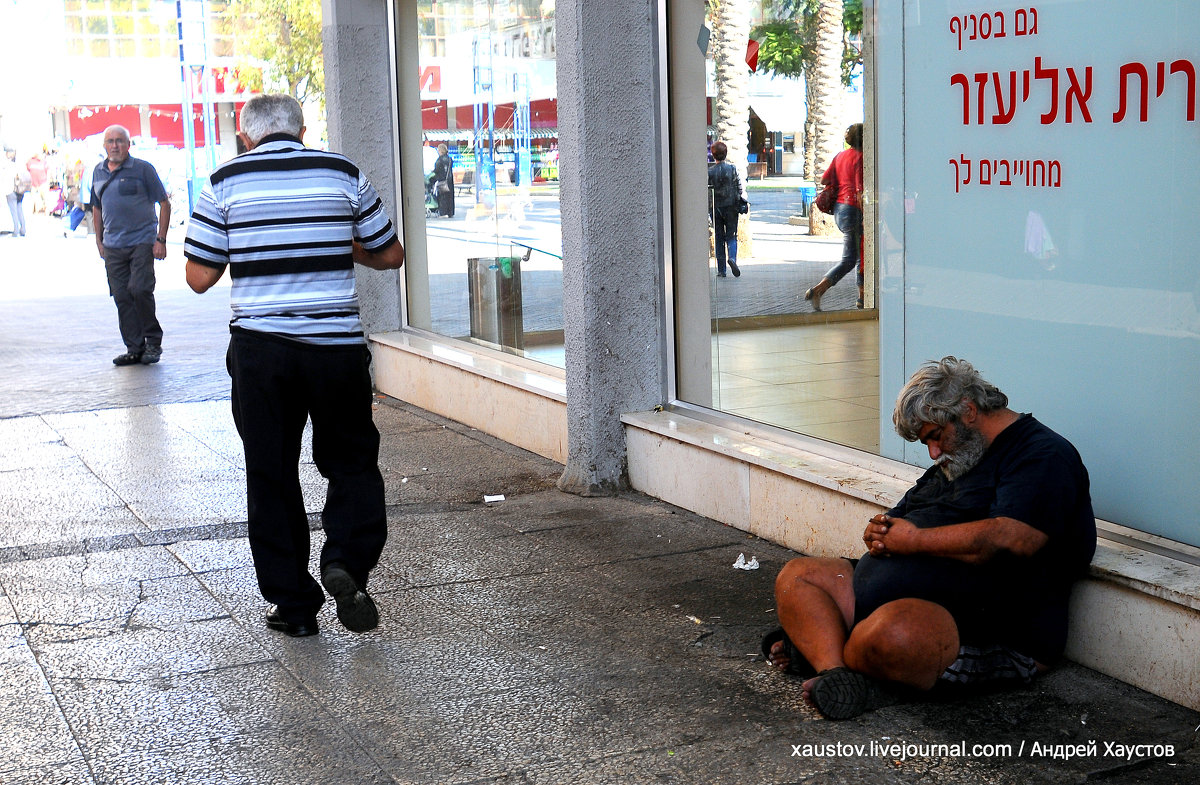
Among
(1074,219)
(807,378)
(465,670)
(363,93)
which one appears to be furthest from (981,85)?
(363,93)

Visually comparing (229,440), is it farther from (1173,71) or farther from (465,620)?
(1173,71)

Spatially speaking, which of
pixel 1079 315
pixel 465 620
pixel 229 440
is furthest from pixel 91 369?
pixel 1079 315

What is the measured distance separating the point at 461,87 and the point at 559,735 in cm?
623

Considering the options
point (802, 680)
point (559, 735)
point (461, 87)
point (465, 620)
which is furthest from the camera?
point (461, 87)

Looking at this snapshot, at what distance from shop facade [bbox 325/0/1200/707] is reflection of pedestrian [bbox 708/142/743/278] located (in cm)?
9

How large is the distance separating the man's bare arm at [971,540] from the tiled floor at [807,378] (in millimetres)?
1561

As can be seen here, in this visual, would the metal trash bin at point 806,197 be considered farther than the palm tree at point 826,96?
Yes

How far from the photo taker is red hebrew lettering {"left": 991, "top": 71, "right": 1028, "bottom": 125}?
4578 millimetres

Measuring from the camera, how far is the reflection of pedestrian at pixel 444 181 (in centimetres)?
941

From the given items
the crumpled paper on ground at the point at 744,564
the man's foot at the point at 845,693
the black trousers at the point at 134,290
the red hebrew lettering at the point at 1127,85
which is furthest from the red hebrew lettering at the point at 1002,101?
the black trousers at the point at 134,290

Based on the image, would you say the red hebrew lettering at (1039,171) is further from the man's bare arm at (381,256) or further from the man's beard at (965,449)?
the man's bare arm at (381,256)

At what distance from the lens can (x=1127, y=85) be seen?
13.5 ft

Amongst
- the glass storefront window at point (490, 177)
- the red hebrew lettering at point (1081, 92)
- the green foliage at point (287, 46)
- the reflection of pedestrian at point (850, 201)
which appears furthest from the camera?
the green foliage at point (287, 46)

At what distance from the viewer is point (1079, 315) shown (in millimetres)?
4395
